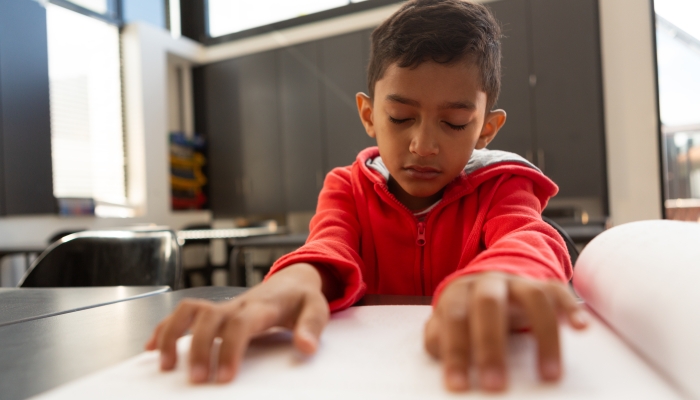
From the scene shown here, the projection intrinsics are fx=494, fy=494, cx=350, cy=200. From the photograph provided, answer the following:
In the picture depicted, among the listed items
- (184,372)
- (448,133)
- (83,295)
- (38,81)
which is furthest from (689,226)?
(38,81)

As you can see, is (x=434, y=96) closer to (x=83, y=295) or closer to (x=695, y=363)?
(x=695, y=363)

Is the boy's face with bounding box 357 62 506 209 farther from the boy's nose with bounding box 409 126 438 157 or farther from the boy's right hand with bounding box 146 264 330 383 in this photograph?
the boy's right hand with bounding box 146 264 330 383

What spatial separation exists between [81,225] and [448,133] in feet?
11.9

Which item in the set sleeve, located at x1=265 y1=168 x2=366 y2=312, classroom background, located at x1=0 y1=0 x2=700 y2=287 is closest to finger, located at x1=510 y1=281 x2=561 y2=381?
sleeve, located at x1=265 y1=168 x2=366 y2=312

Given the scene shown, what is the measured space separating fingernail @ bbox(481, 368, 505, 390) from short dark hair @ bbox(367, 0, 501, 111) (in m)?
0.50

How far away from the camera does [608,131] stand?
134 inches

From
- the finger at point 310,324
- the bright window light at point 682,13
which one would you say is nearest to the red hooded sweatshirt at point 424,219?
the finger at point 310,324

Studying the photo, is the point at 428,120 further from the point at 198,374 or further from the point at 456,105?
the point at 198,374

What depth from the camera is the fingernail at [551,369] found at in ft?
0.86

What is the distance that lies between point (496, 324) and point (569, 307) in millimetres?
44

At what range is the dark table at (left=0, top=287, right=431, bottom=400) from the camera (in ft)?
1.07

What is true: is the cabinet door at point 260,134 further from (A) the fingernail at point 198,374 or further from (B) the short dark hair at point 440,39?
(A) the fingernail at point 198,374

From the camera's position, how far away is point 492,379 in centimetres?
25

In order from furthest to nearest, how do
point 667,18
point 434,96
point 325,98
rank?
1. point 325,98
2. point 667,18
3. point 434,96
